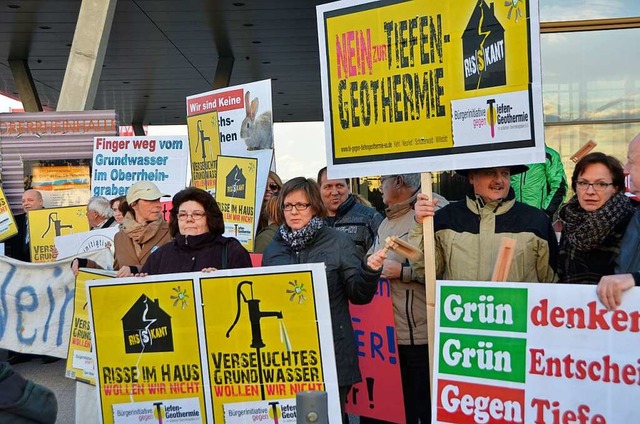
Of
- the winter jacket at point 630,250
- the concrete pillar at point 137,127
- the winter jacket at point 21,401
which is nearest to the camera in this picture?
the winter jacket at point 21,401

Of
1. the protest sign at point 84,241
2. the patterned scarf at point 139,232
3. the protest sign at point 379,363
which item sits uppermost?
the patterned scarf at point 139,232

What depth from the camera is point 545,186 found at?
24.0 feet

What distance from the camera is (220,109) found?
26.3 ft

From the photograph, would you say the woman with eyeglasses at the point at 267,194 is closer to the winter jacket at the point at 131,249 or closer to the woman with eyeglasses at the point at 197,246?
the winter jacket at the point at 131,249

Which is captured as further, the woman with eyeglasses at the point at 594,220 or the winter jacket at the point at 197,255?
the winter jacket at the point at 197,255

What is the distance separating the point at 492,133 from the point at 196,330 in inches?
75.3

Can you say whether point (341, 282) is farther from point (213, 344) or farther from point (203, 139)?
point (203, 139)

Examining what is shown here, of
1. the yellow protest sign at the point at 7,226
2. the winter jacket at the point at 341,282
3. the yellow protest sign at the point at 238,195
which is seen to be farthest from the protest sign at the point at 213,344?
the yellow protest sign at the point at 7,226

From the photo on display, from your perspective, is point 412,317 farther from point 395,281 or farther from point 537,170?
point 537,170

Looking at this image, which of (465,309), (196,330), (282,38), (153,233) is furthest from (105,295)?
(282,38)

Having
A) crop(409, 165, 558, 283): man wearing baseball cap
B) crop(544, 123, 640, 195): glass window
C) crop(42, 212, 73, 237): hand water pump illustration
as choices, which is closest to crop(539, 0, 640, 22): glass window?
crop(544, 123, 640, 195): glass window

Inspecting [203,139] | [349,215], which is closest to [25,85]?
[203,139]

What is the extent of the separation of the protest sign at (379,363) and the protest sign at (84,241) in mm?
3870

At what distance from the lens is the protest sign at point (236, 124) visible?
7.55 meters
